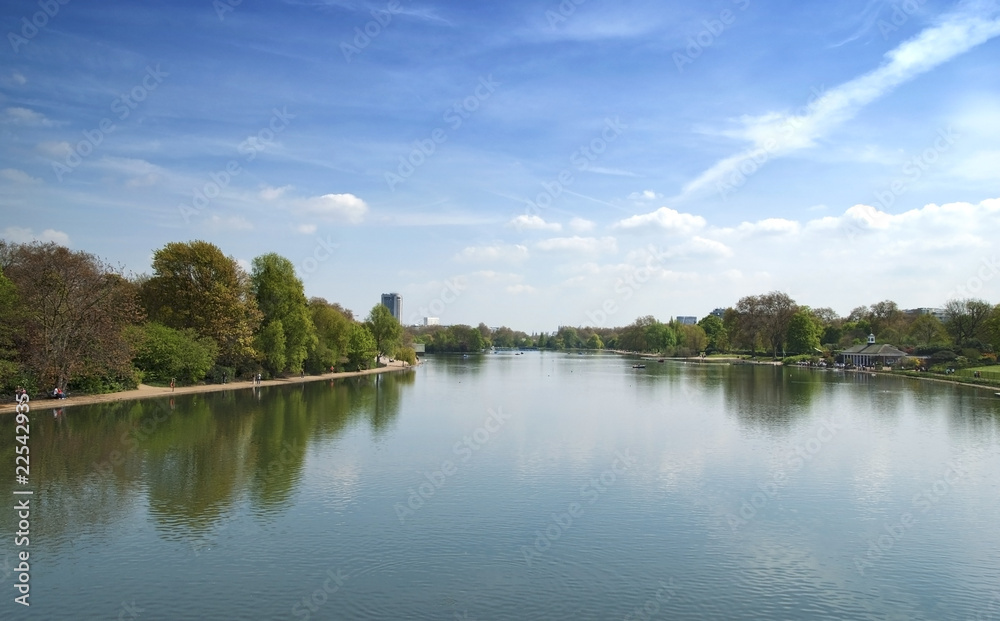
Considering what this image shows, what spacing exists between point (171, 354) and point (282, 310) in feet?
48.1

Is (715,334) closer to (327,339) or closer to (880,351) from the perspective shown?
(880,351)

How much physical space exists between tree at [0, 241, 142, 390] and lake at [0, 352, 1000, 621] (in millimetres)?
4586

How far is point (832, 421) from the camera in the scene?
1394 inches

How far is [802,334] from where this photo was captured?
11144 centimetres

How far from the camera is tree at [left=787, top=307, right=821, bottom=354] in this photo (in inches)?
4387

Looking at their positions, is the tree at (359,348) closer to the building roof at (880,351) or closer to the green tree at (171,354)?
the green tree at (171,354)

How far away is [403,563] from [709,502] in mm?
8988

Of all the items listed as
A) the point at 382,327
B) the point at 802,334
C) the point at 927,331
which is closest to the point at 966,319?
the point at 927,331

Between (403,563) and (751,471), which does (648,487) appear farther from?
(403,563)

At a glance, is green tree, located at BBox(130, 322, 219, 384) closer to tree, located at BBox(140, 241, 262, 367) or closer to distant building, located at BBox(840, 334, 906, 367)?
tree, located at BBox(140, 241, 262, 367)

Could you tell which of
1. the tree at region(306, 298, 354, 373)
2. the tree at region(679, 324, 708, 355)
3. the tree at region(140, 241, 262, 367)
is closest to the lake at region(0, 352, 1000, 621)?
the tree at region(140, 241, 262, 367)

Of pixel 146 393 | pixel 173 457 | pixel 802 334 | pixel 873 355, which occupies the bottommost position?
pixel 173 457

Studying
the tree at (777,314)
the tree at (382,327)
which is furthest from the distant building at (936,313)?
the tree at (382,327)

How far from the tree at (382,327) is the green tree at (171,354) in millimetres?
38239
